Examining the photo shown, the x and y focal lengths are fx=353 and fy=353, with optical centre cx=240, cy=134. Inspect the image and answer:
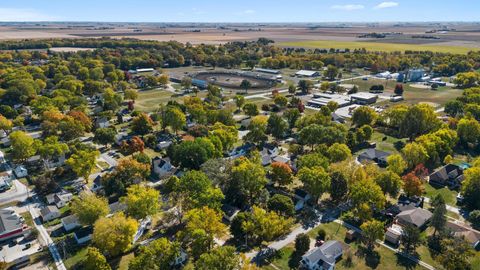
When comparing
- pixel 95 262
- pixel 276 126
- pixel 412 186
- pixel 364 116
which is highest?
pixel 364 116

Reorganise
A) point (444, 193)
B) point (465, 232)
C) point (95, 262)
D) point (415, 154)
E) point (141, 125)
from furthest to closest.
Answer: point (141, 125) < point (415, 154) < point (444, 193) < point (465, 232) < point (95, 262)

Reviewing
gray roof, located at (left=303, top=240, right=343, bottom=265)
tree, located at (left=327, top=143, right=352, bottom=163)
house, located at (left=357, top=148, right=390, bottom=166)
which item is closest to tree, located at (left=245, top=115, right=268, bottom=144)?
tree, located at (left=327, top=143, right=352, bottom=163)

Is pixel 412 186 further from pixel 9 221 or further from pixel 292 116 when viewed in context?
pixel 9 221

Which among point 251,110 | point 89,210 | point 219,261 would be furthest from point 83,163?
point 251,110

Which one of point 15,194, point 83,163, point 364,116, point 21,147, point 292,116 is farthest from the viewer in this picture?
point 364,116

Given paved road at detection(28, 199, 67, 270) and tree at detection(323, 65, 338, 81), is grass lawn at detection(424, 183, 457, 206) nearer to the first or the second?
paved road at detection(28, 199, 67, 270)

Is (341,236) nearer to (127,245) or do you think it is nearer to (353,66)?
(127,245)
